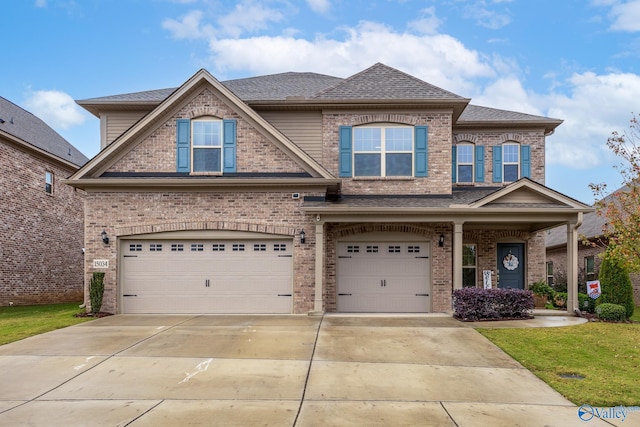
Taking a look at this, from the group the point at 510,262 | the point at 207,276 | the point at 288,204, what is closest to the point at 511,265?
the point at 510,262

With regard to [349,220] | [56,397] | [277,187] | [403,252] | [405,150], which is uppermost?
[405,150]

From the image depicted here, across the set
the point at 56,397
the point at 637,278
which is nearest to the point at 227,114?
the point at 56,397

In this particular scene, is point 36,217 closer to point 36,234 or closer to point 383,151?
point 36,234

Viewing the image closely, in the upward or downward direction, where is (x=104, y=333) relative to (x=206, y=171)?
downward

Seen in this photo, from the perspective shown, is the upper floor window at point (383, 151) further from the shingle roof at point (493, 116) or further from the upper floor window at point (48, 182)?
the upper floor window at point (48, 182)

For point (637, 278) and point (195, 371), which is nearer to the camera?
point (195, 371)

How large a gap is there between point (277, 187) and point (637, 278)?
55.0 feet

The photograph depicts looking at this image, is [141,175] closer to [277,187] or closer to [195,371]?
[277,187]

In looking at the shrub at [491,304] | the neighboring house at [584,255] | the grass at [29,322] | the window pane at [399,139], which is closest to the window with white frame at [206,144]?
the window pane at [399,139]

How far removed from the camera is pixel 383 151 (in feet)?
53.2

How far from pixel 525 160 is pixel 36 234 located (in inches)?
780

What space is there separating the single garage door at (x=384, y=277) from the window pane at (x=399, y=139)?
305 centimetres

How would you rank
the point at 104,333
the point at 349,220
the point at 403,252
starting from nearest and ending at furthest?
the point at 104,333, the point at 349,220, the point at 403,252

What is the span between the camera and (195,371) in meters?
8.69
